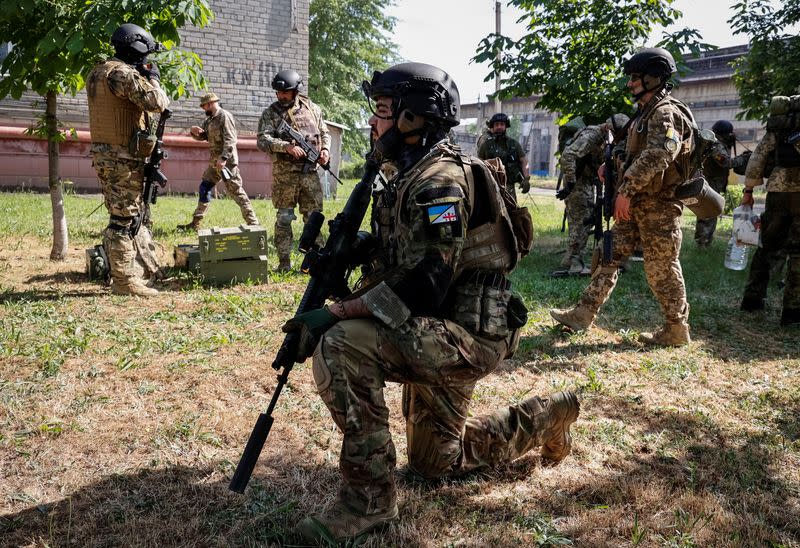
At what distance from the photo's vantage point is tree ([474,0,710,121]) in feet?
28.3

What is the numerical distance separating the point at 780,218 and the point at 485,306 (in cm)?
515

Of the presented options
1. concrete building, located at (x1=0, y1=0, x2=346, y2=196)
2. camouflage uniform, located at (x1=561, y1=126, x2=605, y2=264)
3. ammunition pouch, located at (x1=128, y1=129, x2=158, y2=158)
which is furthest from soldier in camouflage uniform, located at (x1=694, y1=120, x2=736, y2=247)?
concrete building, located at (x1=0, y1=0, x2=346, y2=196)

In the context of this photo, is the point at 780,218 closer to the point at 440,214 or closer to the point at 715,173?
the point at 715,173

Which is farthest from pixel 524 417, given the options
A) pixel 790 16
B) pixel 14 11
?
pixel 790 16

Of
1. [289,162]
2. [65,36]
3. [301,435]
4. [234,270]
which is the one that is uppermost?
[65,36]

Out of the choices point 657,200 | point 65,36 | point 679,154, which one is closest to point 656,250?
point 657,200

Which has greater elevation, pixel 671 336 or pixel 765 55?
pixel 765 55

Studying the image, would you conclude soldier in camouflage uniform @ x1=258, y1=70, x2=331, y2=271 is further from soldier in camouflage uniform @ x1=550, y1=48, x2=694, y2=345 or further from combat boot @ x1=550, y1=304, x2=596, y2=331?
soldier in camouflage uniform @ x1=550, y1=48, x2=694, y2=345

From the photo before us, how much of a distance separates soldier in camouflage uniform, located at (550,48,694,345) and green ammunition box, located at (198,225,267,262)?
3490 millimetres

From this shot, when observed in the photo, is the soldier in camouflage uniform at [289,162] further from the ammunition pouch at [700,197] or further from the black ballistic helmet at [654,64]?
the ammunition pouch at [700,197]

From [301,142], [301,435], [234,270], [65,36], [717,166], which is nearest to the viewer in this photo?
[301,435]

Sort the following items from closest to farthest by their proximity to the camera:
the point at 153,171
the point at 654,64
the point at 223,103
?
the point at 654,64 < the point at 153,171 < the point at 223,103

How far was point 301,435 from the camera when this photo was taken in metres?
3.56

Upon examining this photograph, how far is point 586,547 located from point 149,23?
243 inches
